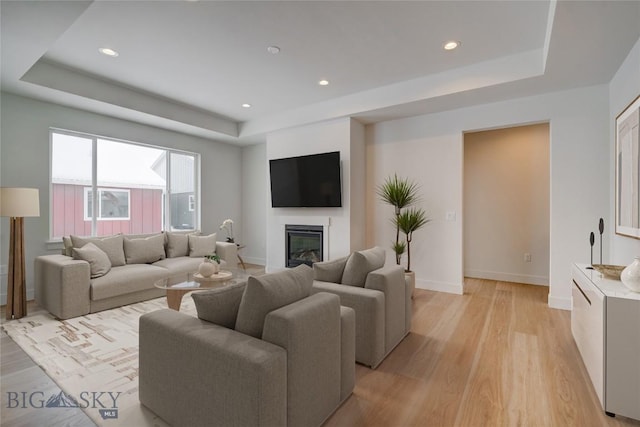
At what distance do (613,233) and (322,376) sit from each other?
11.7 ft

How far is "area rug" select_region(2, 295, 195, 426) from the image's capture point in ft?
6.00

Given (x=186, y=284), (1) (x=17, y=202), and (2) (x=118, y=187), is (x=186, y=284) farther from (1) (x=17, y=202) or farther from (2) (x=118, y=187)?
(2) (x=118, y=187)

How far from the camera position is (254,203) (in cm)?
680

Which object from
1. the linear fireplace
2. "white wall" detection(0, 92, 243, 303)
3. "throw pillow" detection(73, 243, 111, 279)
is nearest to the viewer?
"throw pillow" detection(73, 243, 111, 279)

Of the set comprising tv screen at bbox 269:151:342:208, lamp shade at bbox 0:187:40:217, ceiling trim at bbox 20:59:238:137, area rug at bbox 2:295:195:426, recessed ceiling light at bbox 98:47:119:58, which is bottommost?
area rug at bbox 2:295:195:426

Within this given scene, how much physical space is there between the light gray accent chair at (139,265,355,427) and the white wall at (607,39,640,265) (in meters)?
2.75

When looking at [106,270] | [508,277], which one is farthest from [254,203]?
[508,277]

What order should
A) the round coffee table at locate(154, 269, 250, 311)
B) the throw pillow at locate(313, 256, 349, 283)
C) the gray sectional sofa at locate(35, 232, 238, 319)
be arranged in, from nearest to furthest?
the throw pillow at locate(313, 256, 349, 283) → the round coffee table at locate(154, 269, 250, 311) → the gray sectional sofa at locate(35, 232, 238, 319)

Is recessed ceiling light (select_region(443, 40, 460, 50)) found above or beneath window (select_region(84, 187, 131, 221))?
above

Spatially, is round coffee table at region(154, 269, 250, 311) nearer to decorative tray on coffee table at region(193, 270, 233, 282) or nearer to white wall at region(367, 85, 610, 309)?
decorative tray on coffee table at region(193, 270, 233, 282)

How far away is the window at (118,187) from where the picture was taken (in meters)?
4.32

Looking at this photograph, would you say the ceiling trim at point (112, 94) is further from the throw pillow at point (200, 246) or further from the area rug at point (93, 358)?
the area rug at point (93, 358)

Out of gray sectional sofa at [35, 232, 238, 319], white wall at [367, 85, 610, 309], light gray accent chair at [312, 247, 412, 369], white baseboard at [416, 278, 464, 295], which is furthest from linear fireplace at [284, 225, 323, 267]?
light gray accent chair at [312, 247, 412, 369]

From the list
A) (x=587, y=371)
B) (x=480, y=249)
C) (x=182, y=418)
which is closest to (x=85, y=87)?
(x=182, y=418)
